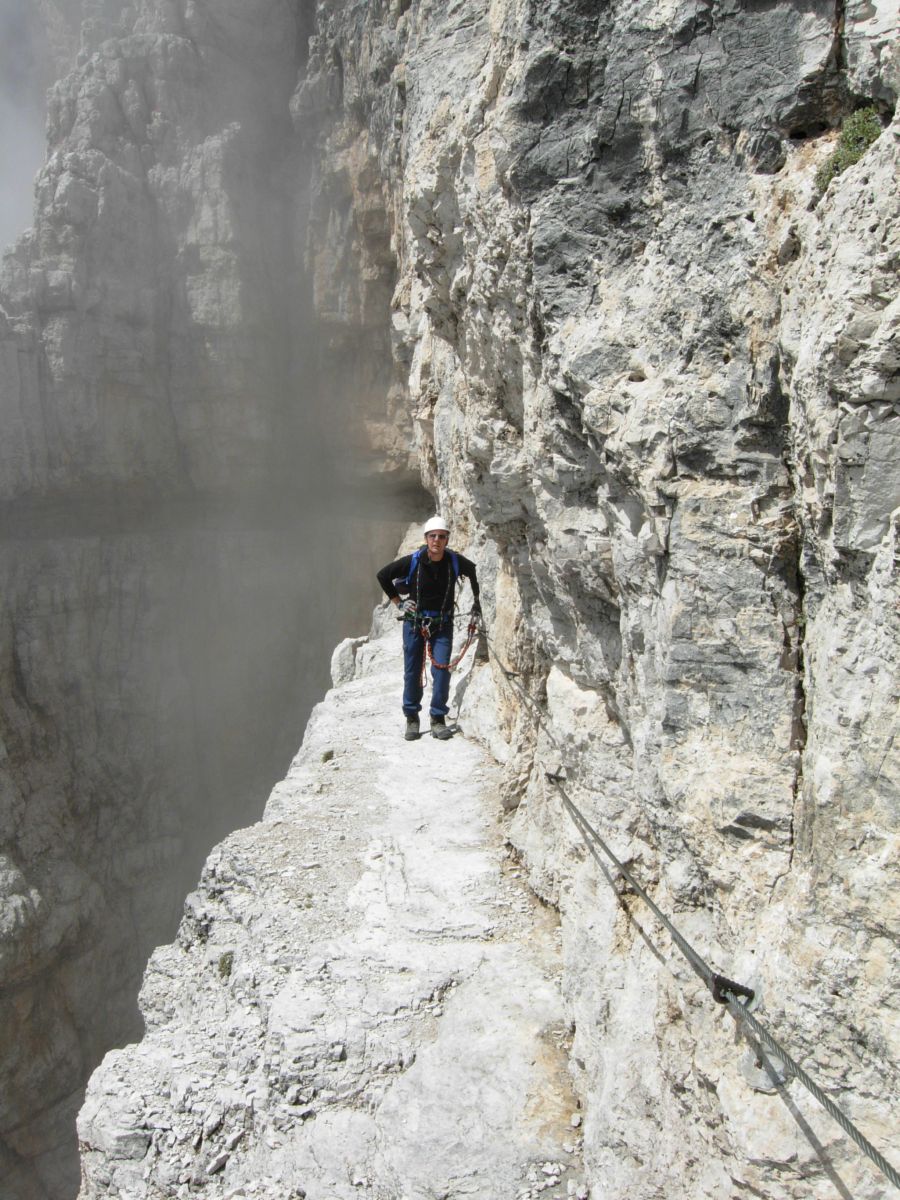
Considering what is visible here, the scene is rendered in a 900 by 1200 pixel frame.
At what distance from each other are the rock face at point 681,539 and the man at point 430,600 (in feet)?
2.08

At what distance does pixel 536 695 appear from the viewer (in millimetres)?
5125

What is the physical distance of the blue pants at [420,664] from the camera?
6.38 m

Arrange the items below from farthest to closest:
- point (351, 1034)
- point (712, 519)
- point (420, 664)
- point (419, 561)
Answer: point (420, 664) < point (419, 561) < point (351, 1034) < point (712, 519)

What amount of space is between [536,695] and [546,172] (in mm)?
2798

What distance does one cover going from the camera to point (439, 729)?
661 centimetres

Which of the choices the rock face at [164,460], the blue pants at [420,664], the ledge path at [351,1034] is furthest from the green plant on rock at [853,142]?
the rock face at [164,460]

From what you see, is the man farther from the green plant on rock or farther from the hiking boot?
the green plant on rock

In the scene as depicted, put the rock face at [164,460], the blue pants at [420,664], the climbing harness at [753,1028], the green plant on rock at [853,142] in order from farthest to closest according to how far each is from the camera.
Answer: the rock face at [164,460], the blue pants at [420,664], the green plant on rock at [853,142], the climbing harness at [753,1028]

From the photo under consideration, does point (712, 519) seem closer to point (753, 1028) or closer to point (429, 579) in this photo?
point (753, 1028)

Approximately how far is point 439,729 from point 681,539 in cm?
422

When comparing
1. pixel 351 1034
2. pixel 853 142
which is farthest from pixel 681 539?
pixel 351 1034

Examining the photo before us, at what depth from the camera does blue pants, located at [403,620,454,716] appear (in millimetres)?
6375

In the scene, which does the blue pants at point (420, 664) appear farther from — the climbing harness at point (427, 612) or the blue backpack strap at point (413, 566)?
the blue backpack strap at point (413, 566)

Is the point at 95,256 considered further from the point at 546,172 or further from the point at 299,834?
the point at 546,172
